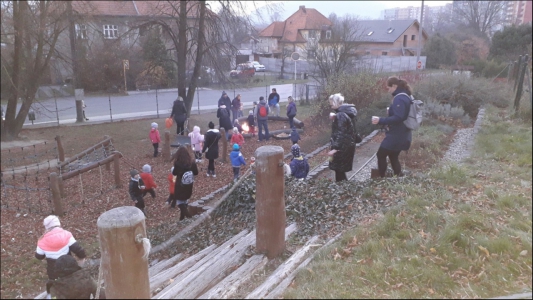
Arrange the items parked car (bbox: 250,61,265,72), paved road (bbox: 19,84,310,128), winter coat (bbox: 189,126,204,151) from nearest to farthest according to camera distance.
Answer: winter coat (bbox: 189,126,204,151) → paved road (bbox: 19,84,310,128) → parked car (bbox: 250,61,265,72)

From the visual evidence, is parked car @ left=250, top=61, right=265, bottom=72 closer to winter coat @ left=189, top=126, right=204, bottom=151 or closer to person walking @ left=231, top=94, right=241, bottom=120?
person walking @ left=231, top=94, right=241, bottom=120

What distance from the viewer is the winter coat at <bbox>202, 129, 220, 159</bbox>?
36.3 ft

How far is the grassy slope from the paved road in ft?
58.3

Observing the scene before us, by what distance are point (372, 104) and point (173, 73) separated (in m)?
21.0

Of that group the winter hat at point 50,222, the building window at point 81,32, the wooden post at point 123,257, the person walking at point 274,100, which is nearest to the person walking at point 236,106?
the person walking at point 274,100

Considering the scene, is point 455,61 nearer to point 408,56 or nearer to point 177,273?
point 408,56

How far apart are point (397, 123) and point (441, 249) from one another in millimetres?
2492

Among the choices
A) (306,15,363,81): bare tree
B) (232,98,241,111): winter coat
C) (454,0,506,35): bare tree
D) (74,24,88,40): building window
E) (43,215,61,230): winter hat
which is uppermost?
(454,0,506,35): bare tree

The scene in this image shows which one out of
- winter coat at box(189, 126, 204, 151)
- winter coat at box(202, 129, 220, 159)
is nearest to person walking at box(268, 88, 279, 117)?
winter coat at box(189, 126, 204, 151)

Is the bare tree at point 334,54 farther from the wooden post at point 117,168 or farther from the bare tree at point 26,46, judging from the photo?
the wooden post at point 117,168

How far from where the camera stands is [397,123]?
6219 mm

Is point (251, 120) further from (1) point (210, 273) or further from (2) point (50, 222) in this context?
(1) point (210, 273)

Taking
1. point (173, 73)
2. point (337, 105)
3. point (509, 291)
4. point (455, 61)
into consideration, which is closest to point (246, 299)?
point (509, 291)

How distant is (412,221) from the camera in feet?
15.8
